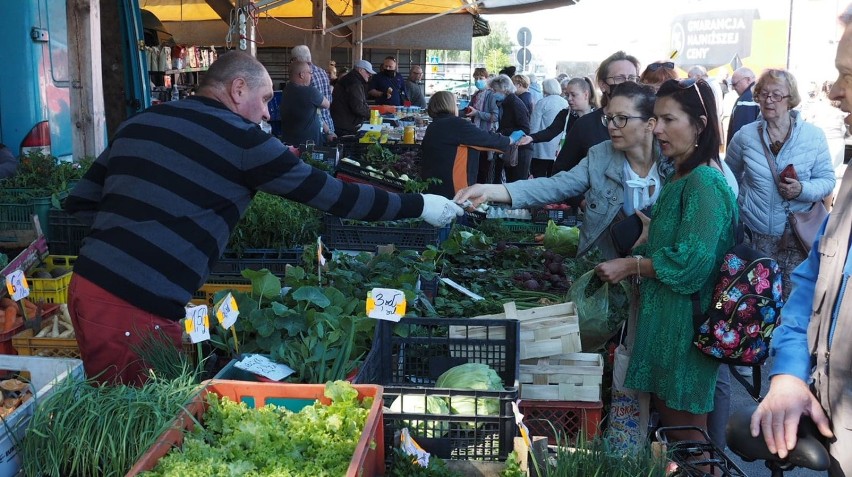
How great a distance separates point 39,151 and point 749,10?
105 ft

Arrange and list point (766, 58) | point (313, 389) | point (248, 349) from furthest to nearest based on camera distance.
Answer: point (766, 58), point (248, 349), point (313, 389)

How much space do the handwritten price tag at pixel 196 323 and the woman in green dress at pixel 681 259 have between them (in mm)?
1598

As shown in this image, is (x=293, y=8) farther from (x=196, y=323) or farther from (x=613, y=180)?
(x=196, y=323)

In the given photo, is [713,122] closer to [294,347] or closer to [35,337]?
[294,347]

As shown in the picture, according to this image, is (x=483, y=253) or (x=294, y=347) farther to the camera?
(x=483, y=253)

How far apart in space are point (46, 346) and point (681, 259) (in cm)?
261

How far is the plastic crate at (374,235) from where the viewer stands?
16.8ft

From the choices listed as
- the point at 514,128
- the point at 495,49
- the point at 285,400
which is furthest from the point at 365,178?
the point at 495,49

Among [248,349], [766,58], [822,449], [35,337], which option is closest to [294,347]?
[248,349]

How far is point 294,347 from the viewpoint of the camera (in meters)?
2.94

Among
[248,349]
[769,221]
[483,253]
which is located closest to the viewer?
[248,349]

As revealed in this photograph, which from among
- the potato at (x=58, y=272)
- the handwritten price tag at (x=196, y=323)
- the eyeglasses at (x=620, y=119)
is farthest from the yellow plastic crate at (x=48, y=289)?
the eyeglasses at (x=620, y=119)

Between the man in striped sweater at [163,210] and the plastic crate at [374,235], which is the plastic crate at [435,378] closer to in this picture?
the man in striped sweater at [163,210]

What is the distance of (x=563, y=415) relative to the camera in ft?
10.7
